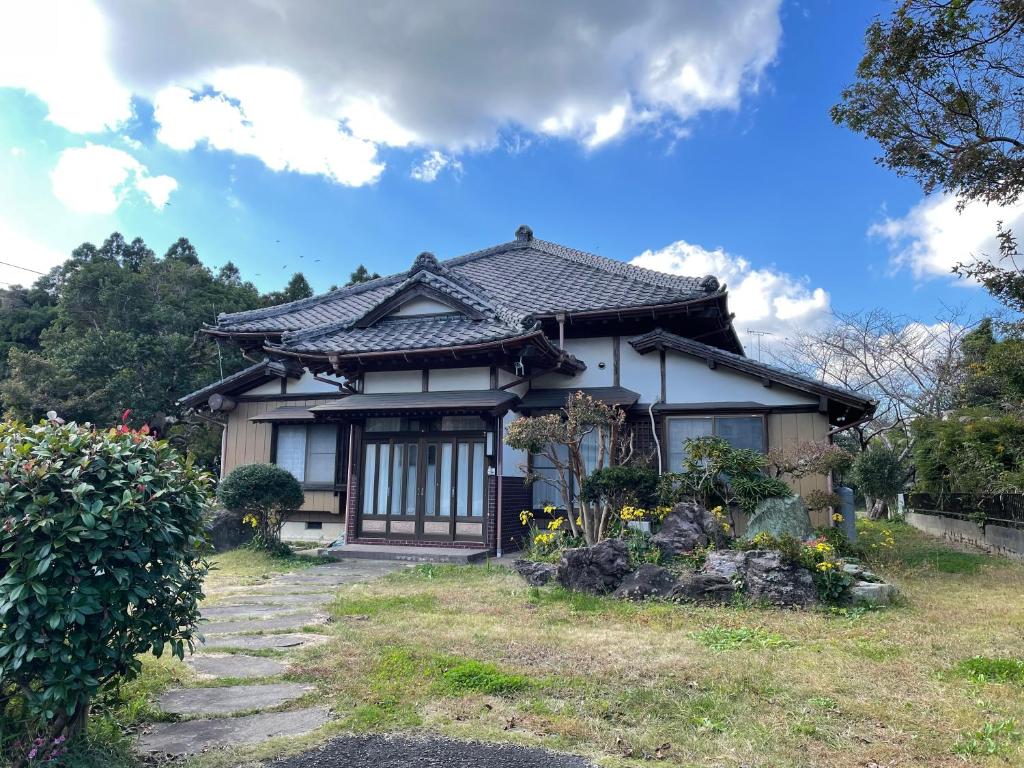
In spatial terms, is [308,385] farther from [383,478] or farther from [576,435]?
[576,435]

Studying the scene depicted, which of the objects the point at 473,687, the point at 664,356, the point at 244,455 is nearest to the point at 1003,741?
the point at 473,687

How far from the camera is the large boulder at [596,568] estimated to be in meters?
6.80

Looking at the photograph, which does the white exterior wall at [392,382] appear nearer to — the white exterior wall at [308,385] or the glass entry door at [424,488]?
the glass entry door at [424,488]

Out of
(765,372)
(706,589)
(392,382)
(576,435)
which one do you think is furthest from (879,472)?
(706,589)

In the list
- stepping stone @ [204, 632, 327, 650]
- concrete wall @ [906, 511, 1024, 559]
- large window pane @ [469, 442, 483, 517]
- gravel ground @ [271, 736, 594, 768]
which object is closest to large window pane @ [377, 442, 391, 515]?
large window pane @ [469, 442, 483, 517]

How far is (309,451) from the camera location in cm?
1289

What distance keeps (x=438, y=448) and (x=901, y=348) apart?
17.7 metres

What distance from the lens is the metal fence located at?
11516 mm

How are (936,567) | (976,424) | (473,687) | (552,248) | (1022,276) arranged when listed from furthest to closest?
(552,248)
(976,424)
(936,567)
(1022,276)
(473,687)

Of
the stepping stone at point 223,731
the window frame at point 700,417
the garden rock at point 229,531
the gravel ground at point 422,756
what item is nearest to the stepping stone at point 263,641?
the stepping stone at point 223,731

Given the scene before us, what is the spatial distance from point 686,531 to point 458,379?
16.1 feet

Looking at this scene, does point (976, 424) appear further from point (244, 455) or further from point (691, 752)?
point (244, 455)

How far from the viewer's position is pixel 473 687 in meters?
3.83

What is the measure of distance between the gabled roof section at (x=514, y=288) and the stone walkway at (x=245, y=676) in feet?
17.5
